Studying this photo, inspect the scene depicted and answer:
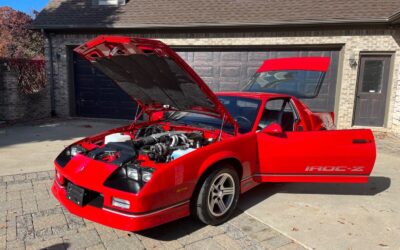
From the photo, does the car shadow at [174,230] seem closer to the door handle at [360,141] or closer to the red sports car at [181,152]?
the red sports car at [181,152]

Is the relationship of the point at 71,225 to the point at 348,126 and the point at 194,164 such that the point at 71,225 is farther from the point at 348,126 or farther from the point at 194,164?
the point at 348,126

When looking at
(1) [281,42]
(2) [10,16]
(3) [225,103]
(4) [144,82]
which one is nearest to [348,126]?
(1) [281,42]

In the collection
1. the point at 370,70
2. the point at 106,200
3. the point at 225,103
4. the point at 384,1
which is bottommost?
the point at 106,200

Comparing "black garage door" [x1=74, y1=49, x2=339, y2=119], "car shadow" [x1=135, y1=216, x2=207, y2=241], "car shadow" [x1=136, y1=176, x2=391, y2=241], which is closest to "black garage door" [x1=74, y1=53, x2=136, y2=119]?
"black garage door" [x1=74, y1=49, x2=339, y2=119]

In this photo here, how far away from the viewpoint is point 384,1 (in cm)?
946

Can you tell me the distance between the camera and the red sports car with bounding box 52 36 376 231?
9.98ft

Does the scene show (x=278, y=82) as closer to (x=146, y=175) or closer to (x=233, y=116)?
(x=233, y=116)

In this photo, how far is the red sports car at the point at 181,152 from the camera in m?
3.04

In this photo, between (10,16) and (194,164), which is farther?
(10,16)

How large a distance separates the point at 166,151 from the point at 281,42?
24.3 ft

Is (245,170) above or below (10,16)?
below

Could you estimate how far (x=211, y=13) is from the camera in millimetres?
10477

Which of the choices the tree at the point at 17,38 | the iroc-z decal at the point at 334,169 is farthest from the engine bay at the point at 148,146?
the tree at the point at 17,38

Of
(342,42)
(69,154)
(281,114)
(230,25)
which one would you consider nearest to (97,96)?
(230,25)
